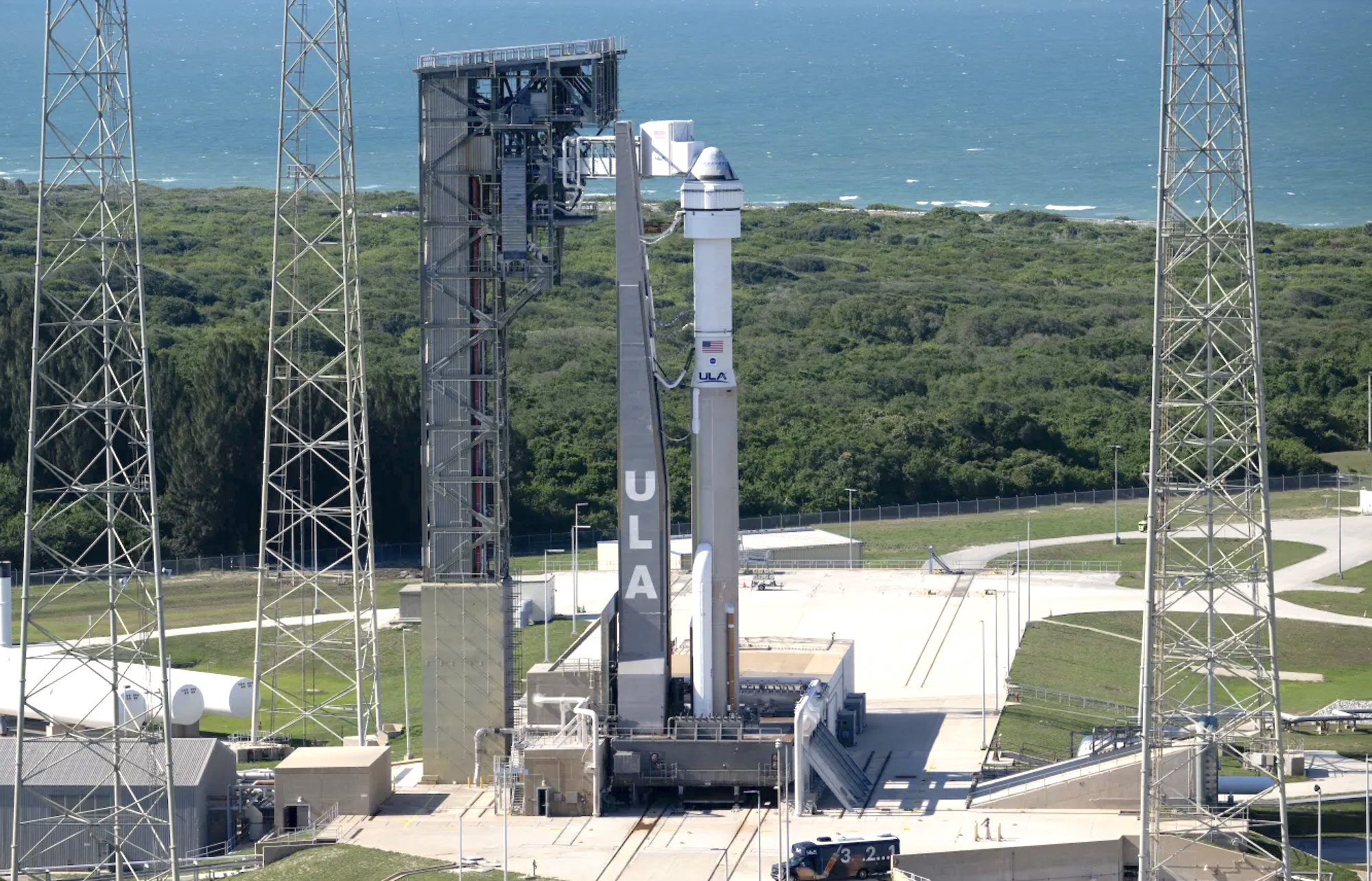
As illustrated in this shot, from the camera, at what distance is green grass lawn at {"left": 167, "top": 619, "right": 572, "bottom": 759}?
72500 millimetres

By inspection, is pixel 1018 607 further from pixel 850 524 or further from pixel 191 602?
pixel 191 602

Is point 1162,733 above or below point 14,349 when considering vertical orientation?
below

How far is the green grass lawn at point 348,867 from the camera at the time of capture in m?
53.1

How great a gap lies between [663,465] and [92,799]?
56.5ft

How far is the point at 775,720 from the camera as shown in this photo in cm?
6119

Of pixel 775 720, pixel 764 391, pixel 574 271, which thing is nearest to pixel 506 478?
pixel 775 720

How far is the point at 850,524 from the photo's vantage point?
348 ft

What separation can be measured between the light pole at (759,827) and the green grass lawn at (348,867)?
554 cm

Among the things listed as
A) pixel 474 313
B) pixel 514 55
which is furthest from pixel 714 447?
pixel 514 55

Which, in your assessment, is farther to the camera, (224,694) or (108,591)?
(224,694)

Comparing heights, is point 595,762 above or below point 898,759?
above

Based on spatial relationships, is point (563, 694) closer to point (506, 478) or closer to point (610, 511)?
point (506, 478)

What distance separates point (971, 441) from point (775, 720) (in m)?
58.8

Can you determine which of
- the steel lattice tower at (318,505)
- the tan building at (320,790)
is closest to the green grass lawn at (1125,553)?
the steel lattice tower at (318,505)
